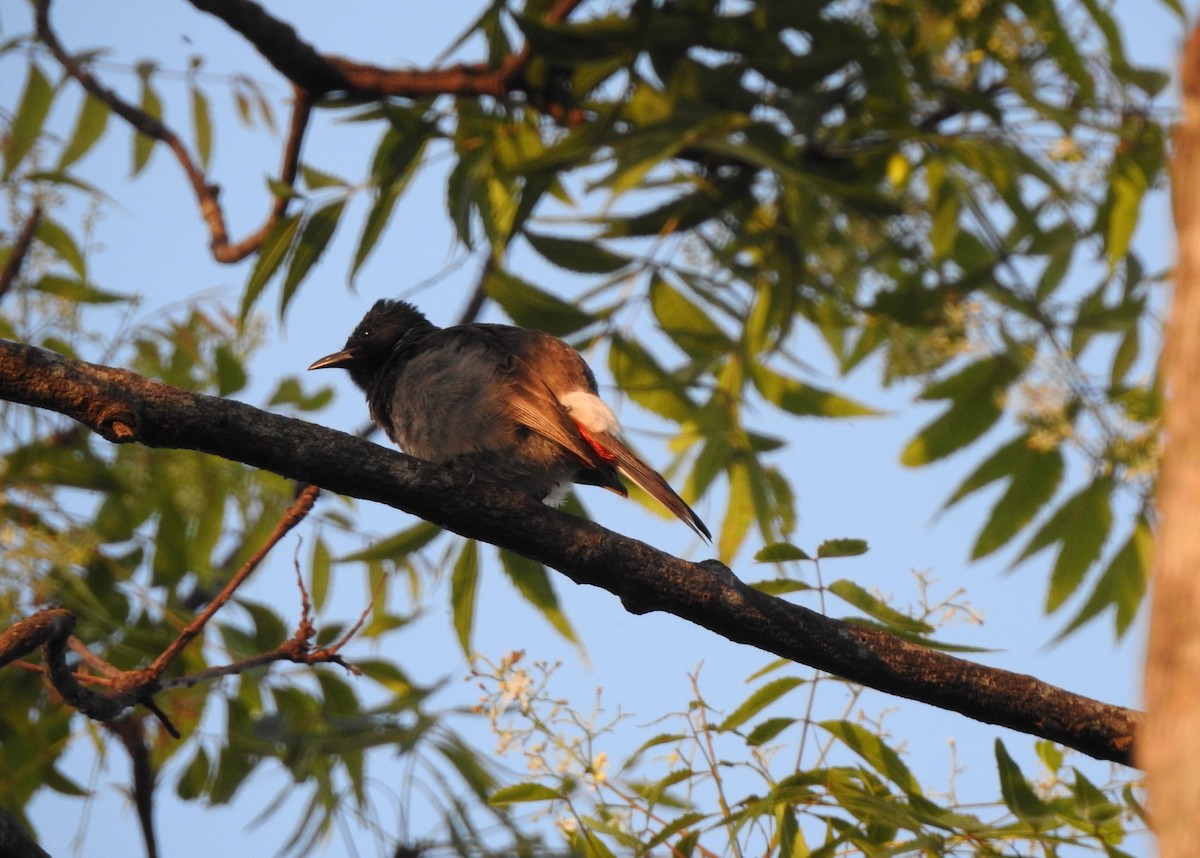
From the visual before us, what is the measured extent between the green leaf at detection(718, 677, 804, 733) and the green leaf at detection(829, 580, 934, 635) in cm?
27

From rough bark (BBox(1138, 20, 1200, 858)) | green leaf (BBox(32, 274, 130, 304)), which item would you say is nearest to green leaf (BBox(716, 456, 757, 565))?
green leaf (BBox(32, 274, 130, 304))

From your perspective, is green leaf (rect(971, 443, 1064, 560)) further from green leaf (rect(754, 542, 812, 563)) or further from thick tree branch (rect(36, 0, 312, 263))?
thick tree branch (rect(36, 0, 312, 263))

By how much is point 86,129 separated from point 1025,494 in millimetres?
5140

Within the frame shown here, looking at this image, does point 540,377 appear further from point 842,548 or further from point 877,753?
point 877,753

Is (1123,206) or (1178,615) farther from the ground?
(1123,206)

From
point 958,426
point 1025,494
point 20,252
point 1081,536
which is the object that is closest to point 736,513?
point 958,426

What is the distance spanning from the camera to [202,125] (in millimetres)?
7230

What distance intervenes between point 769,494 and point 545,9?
267cm

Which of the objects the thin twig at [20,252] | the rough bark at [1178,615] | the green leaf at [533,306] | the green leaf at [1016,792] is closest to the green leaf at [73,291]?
the thin twig at [20,252]

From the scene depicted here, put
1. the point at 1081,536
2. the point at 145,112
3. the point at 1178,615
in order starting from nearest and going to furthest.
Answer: the point at 1178,615
the point at 1081,536
the point at 145,112

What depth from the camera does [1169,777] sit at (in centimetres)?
155

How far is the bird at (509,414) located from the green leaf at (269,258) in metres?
0.69

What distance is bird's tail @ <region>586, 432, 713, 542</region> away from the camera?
455 cm

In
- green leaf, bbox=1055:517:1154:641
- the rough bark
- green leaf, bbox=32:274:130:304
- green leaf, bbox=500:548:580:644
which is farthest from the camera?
green leaf, bbox=32:274:130:304
